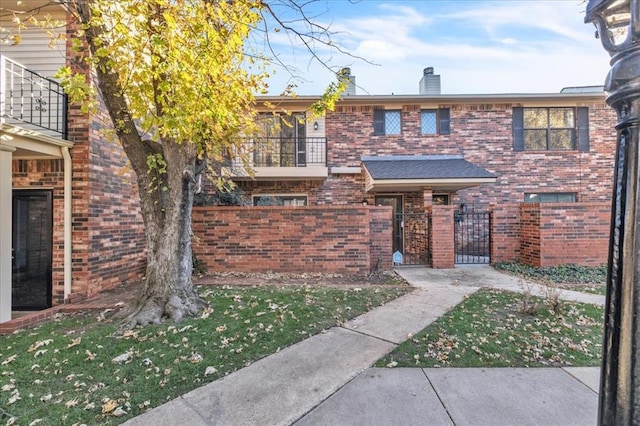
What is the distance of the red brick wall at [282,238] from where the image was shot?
7758 mm

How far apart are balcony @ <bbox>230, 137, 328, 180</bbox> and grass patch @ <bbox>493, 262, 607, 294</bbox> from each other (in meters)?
6.47

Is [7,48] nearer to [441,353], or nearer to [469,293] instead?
[441,353]

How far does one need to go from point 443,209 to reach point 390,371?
5992mm

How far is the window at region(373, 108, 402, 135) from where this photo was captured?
456 inches

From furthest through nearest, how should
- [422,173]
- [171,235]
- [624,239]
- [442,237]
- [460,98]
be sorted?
1. [460,98]
2. [422,173]
3. [442,237]
4. [171,235]
5. [624,239]

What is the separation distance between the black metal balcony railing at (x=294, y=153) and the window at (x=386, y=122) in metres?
2.10

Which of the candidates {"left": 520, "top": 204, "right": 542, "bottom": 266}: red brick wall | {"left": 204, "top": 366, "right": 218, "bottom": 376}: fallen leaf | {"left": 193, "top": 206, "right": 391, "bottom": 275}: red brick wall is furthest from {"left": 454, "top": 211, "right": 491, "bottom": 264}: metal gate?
{"left": 204, "top": 366, "right": 218, "bottom": 376}: fallen leaf

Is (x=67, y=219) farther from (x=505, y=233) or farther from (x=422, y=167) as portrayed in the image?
(x=505, y=233)

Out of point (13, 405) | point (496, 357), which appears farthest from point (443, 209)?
point (13, 405)

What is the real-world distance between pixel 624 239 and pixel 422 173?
29.7 ft

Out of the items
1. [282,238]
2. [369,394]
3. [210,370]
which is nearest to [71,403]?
[210,370]

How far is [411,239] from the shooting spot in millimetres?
10664

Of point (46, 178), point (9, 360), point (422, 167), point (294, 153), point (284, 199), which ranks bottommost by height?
point (9, 360)

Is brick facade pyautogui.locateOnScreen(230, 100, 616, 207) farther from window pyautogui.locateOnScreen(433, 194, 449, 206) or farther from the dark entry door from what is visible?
the dark entry door
